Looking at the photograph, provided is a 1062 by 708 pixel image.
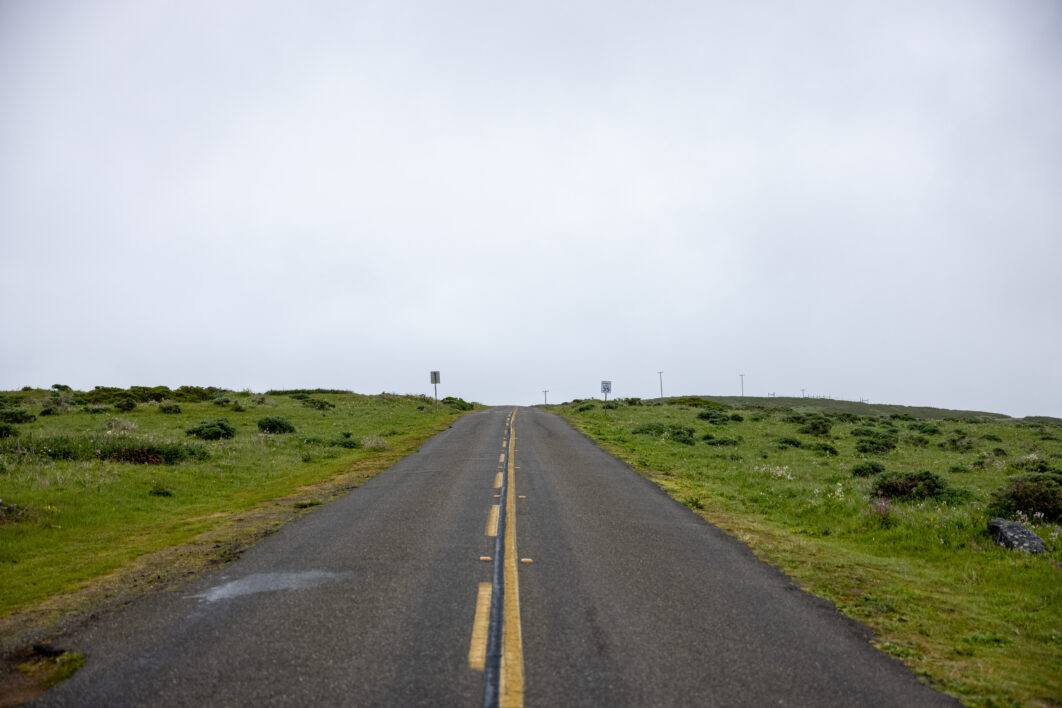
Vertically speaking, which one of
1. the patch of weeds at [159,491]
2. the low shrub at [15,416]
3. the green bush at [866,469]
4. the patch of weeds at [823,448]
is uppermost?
the low shrub at [15,416]

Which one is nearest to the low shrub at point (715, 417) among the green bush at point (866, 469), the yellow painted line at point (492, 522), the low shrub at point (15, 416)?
the green bush at point (866, 469)

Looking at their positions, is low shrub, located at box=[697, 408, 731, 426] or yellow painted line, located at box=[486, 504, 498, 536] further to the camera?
low shrub, located at box=[697, 408, 731, 426]

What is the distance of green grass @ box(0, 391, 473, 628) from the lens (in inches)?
373

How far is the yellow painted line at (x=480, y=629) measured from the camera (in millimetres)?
5230

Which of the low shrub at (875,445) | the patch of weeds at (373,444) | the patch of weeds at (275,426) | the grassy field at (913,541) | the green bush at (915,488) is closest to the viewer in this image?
the grassy field at (913,541)

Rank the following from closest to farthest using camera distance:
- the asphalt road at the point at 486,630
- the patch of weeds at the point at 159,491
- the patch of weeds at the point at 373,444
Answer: the asphalt road at the point at 486,630 < the patch of weeds at the point at 159,491 < the patch of weeds at the point at 373,444

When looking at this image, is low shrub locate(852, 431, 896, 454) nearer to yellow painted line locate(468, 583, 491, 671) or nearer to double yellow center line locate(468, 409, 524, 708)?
double yellow center line locate(468, 409, 524, 708)

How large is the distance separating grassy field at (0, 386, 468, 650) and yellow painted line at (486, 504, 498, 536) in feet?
12.6

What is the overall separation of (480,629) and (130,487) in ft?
42.1

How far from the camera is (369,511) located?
39.4ft

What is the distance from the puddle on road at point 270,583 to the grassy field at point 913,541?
6.24 m

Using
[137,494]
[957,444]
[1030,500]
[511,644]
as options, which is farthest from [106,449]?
[957,444]

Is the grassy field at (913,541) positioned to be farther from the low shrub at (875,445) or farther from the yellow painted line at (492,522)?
the yellow painted line at (492,522)

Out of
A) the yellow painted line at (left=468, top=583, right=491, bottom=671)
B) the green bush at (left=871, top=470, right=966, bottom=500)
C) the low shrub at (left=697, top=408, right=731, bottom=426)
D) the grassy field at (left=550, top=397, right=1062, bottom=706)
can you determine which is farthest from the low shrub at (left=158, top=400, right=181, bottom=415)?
the green bush at (left=871, top=470, right=966, bottom=500)
